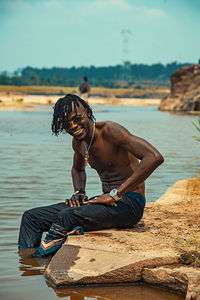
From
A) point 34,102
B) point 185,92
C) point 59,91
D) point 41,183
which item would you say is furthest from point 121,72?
point 41,183

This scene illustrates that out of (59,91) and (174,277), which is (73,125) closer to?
(174,277)

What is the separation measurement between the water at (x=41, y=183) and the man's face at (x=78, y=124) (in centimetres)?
111

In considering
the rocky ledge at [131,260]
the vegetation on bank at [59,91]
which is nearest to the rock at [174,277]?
the rocky ledge at [131,260]

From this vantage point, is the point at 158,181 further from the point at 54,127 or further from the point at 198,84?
the point at 198,84

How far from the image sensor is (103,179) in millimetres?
5031

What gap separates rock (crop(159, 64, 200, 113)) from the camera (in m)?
33.3

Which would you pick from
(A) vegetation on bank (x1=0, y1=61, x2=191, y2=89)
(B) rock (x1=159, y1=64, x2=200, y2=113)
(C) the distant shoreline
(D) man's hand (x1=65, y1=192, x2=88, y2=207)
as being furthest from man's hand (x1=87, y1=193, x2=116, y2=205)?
(A) vegetation on bank (x1=0, y1=61, x2=191, y2=89)

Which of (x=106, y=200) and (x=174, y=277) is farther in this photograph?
(x=106, y=200)

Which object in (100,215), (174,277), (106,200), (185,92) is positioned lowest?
(185,92)

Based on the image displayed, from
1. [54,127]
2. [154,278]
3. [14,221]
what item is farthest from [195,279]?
[14,221]

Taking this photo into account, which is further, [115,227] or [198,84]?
[198,84]

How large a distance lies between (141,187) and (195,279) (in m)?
1.30

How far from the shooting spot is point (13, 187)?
25.3ft

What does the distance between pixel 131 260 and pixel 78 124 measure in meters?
1.28
